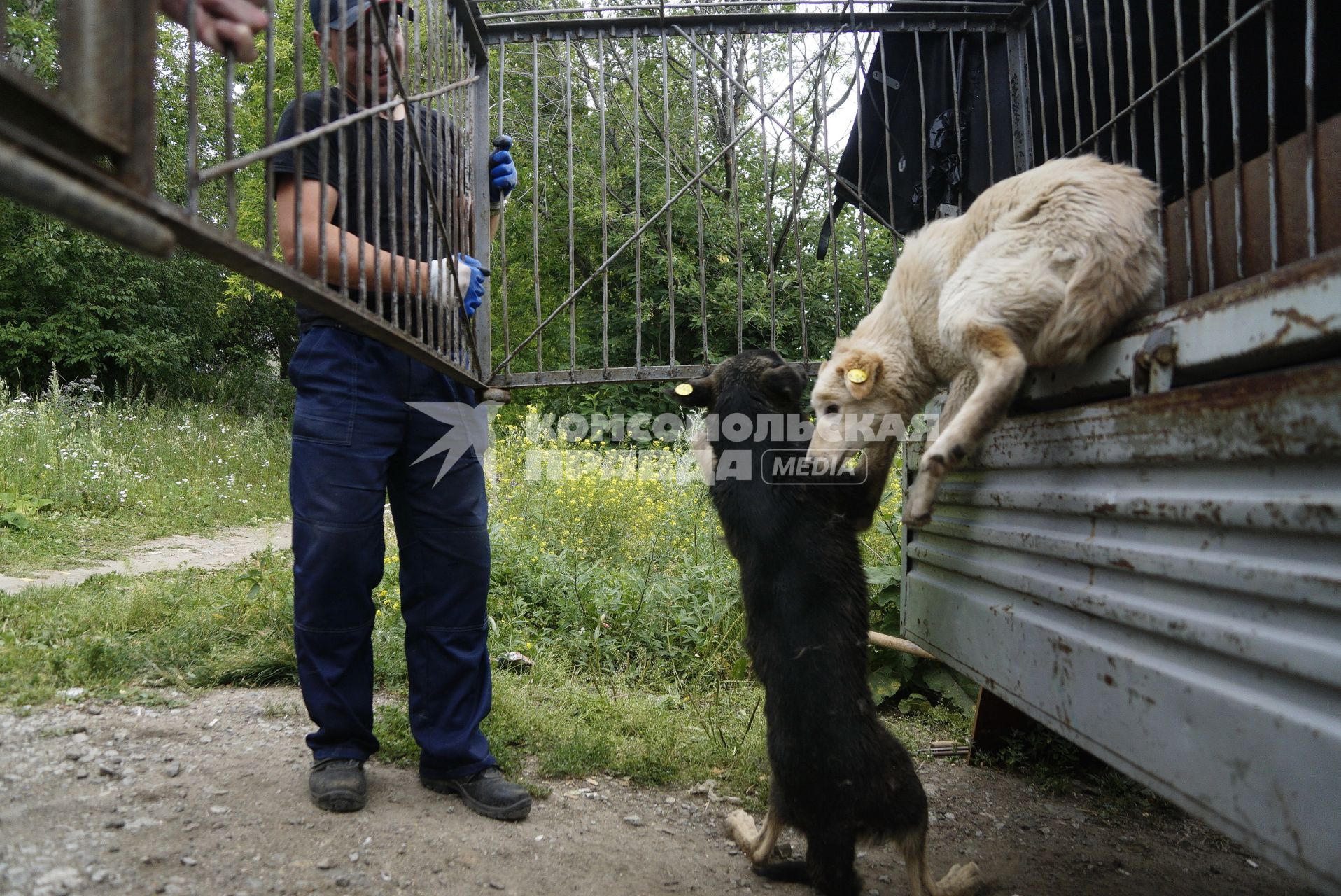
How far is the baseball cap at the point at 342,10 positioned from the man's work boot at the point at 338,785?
7.83 feet

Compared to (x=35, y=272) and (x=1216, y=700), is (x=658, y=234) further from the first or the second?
(x=35, y=272)

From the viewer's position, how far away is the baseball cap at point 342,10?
2268mm

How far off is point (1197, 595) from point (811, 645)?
121 cm

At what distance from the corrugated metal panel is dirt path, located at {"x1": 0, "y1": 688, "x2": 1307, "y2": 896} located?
4.08 ft

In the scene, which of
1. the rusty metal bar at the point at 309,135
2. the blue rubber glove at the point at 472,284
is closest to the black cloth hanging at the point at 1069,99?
the blue rubber glove at the point at 472,284

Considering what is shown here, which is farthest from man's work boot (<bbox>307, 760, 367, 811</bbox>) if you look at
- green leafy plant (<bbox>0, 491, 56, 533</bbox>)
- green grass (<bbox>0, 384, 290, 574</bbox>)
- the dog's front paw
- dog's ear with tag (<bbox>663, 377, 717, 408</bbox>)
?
green leafy plant (<bbox>0, 491, 56, 533</bbox>)

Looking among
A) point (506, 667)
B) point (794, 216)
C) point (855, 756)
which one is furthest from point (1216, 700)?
point (506, 667)

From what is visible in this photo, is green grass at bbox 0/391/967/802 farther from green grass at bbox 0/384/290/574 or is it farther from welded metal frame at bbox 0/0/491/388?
welded metal frame at bbox 0/0/491/388

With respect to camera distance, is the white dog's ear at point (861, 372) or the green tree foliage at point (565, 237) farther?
the green tree foliage at point (565, 237)

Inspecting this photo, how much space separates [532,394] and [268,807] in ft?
28.5

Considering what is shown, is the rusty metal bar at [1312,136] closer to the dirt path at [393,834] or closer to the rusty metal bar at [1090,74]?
the rusty metal bar at [1090,74]

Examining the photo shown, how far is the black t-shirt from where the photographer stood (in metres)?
2.40

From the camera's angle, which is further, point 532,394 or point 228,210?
point 532,394

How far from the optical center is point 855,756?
238 centimetres
